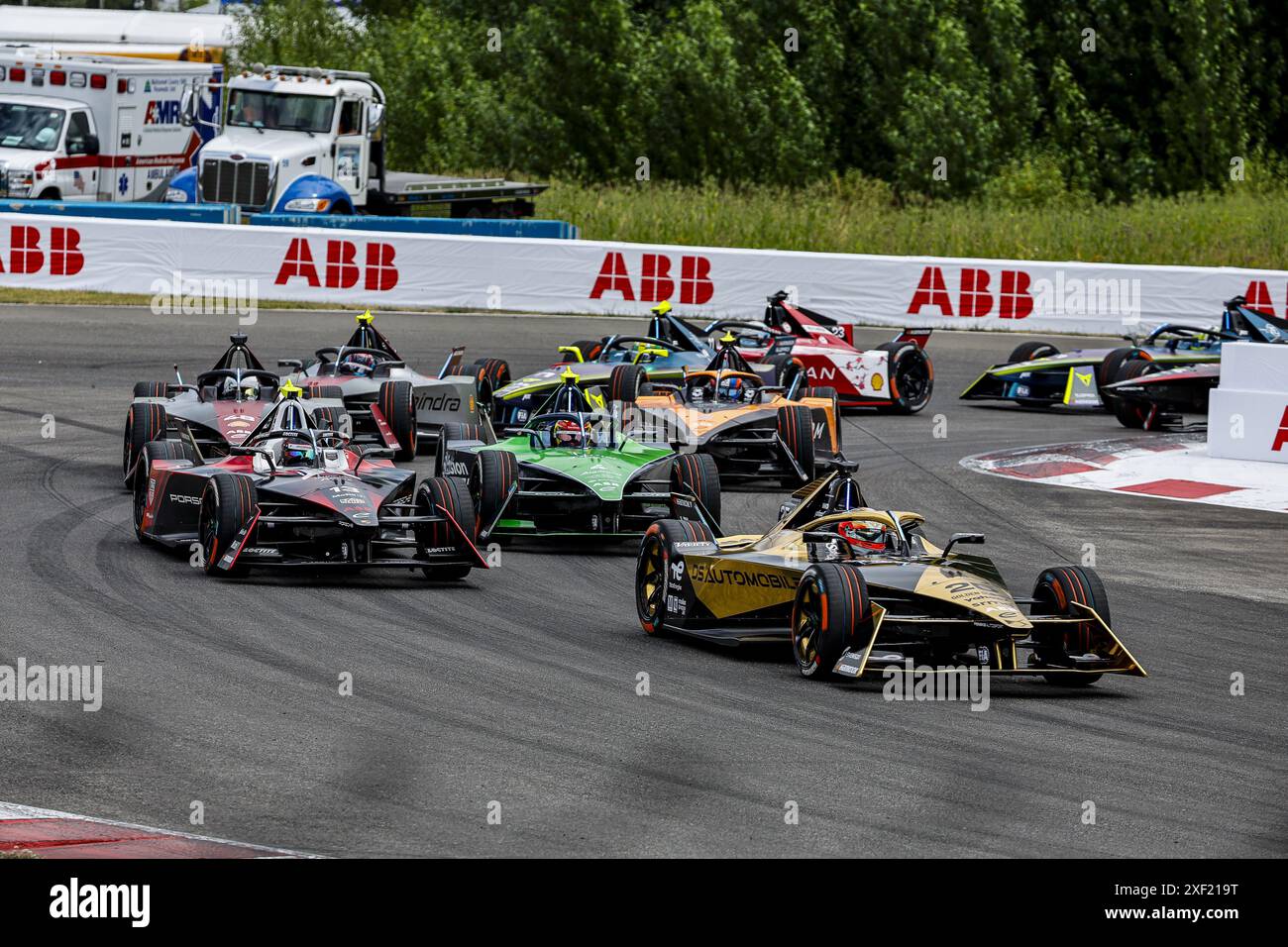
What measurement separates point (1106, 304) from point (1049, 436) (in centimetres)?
914

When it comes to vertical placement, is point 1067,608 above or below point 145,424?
below

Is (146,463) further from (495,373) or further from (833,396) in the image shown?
(833,396)

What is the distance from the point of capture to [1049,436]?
23547 millimetres

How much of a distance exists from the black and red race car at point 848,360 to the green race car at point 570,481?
696cm

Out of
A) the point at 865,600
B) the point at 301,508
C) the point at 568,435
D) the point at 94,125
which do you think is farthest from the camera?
the point at 94,125

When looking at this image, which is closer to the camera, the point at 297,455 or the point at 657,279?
the point at 297,455

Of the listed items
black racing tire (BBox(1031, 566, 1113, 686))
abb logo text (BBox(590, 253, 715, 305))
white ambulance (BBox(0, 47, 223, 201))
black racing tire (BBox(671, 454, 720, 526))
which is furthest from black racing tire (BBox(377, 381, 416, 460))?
white ambulance (BBox(0, 47, 223, 201))

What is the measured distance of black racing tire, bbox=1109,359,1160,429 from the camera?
2398cm

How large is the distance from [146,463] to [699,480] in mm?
4209

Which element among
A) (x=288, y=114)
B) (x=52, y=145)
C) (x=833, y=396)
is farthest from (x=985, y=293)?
(x=52, y=145)

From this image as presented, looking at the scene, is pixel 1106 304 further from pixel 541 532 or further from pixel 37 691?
pixel 37 691

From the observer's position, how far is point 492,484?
15789 mm

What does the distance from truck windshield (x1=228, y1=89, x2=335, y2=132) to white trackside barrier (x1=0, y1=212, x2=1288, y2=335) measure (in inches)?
217
